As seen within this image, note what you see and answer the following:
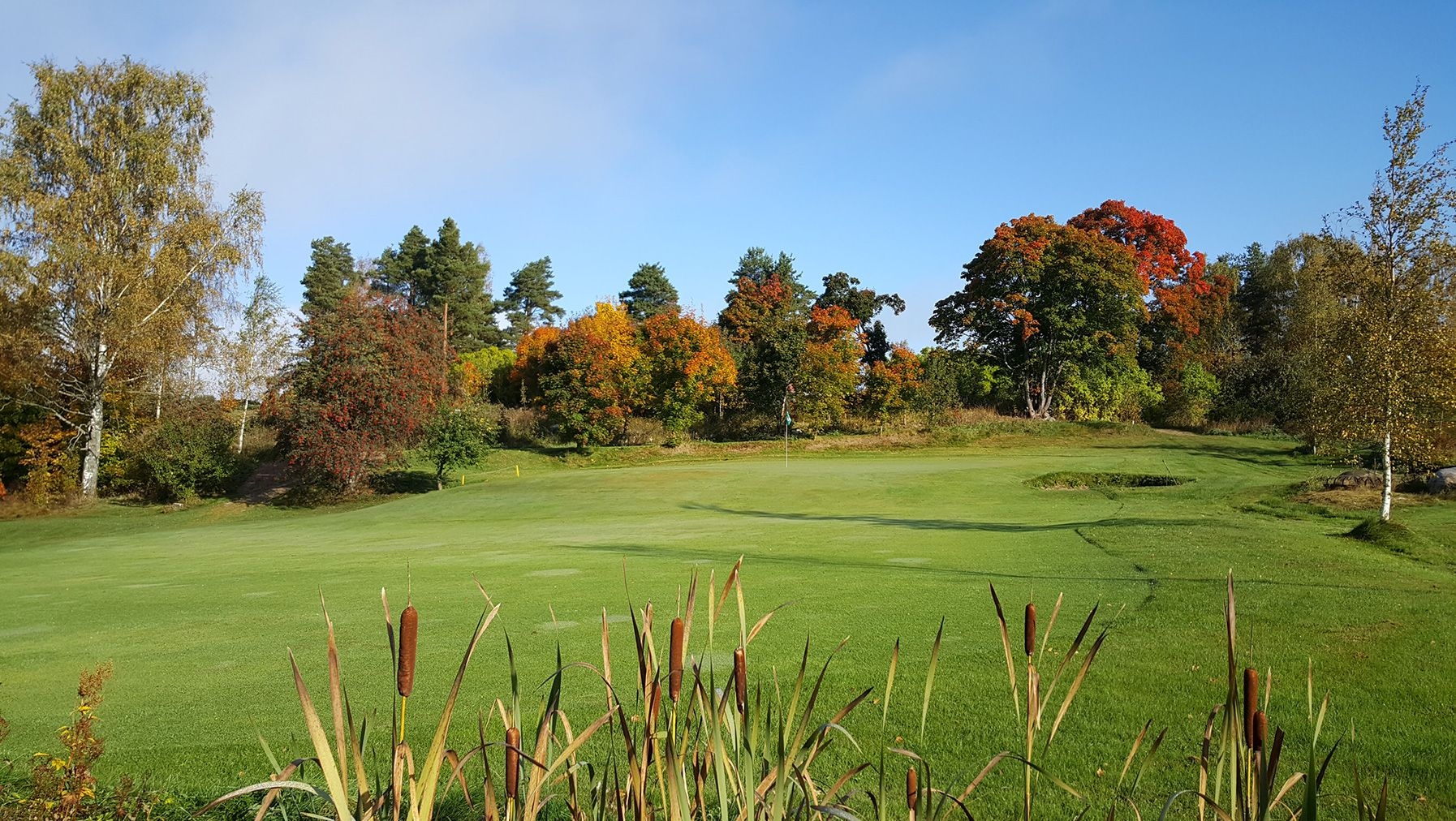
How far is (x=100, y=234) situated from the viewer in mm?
29828

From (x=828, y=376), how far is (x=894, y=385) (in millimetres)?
3286

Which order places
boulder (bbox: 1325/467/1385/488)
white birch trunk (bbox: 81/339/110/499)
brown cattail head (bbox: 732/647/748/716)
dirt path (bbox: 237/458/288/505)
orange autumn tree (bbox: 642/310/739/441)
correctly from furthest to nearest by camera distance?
orange autumn tree (bbox: 642/310/739/441)
dirt path (bbox: 237/458/288/505)
white birch trunk (bbox: 81/339/110/499)
boulder (bbox: 1325/467/1385/488)
brown cattail head (bbox: 732/647/748/716)

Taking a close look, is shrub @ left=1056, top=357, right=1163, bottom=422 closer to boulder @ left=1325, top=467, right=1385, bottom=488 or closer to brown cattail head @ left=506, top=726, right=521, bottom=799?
boulder @ left=1325, top=467, right=1385, bottom=488

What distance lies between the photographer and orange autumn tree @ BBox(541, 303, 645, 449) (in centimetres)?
4256

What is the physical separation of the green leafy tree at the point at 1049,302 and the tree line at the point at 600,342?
0.15m

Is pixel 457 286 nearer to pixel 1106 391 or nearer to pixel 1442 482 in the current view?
pixel 1106 391

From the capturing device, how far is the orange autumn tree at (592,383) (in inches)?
1676

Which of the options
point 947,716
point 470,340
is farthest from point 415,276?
point 947,716

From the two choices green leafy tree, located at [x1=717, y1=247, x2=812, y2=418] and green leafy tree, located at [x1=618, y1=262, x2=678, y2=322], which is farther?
green leafy tree, located at [x1=618, y1=262, x2=678, y2=322]

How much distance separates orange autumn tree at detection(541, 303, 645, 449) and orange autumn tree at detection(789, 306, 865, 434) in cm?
819

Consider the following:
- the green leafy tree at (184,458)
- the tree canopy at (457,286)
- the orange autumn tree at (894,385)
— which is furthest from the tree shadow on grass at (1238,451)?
the tree canopy at (457,286)

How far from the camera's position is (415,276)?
221ft

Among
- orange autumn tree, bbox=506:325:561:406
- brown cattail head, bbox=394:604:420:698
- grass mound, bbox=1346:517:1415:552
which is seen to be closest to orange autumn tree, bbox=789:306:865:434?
orange autumn tree, bbox=506:325:561:406

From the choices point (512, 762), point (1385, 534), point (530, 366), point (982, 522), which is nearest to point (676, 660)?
point (512, 762)
